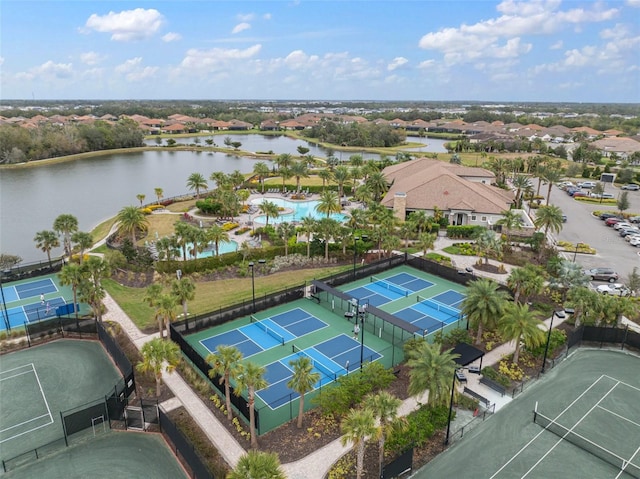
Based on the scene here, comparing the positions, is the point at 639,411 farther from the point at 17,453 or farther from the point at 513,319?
the point at 17,453

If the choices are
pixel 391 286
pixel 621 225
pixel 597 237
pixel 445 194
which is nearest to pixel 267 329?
pixel 391 286

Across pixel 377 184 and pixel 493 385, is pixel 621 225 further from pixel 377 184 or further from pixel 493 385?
pixel 493 385

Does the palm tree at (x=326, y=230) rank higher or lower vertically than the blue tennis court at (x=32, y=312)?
higher

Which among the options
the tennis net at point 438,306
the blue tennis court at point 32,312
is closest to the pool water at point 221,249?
the blue tennis court at point 32,312

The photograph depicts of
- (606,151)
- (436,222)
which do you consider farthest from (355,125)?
(436,222)

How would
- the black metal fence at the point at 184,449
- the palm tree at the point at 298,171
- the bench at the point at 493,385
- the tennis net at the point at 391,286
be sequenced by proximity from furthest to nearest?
the palm tree at the point at 298,171
the tennis net at the point at 391,286
the bench at the point at 493,385
the black metal fence at the point at 184,449

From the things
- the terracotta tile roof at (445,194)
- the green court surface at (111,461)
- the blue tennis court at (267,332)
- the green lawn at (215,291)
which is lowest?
the green court surface at (111,461)

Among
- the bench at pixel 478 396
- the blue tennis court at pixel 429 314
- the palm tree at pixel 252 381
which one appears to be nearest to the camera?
the palm tree at pixel 252 381

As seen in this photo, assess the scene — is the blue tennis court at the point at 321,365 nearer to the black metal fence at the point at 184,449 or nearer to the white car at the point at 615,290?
the black metal fence at the point at 184,449
